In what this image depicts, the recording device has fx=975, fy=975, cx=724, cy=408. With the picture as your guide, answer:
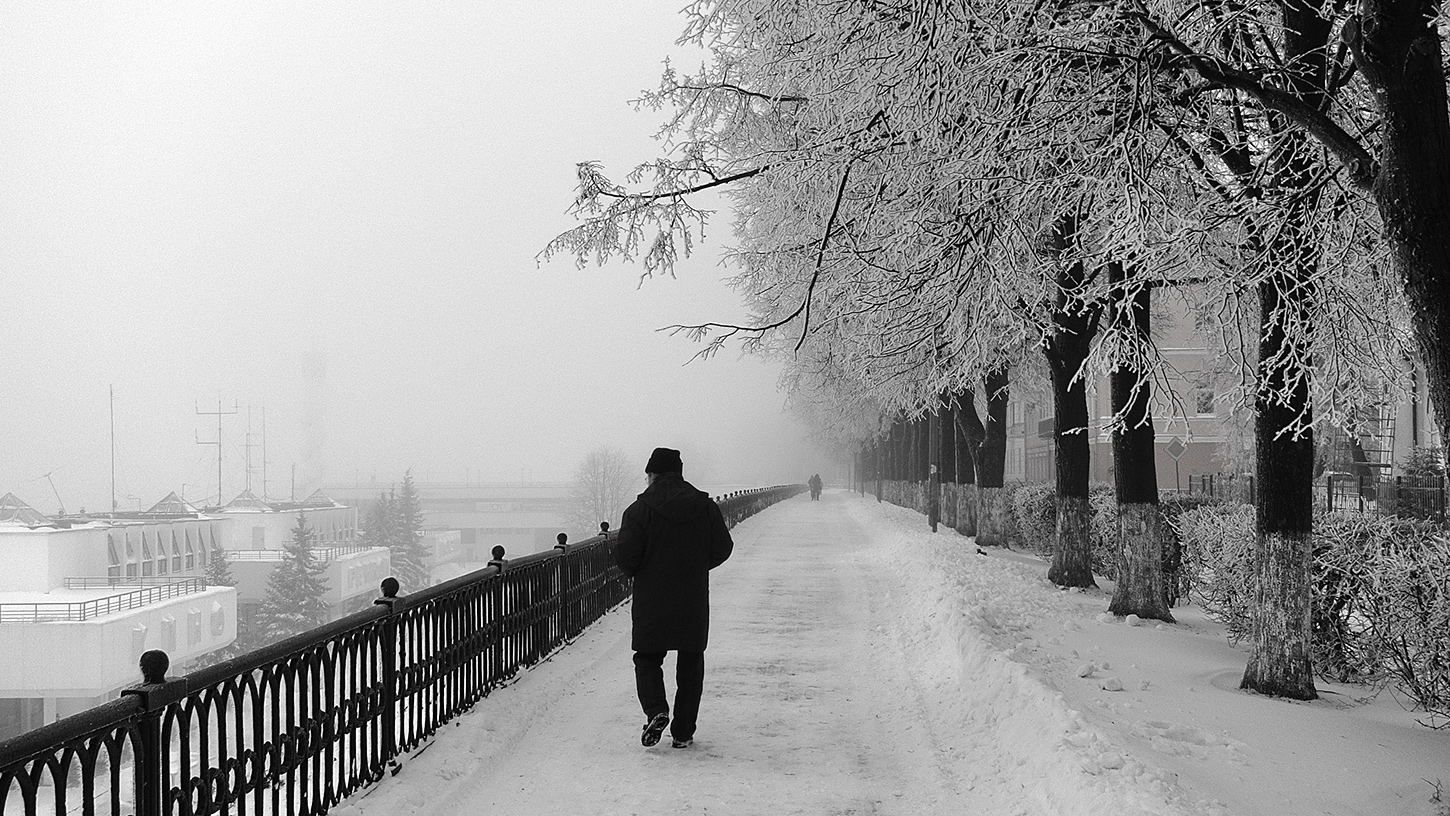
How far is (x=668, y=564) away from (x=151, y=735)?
11.2ft

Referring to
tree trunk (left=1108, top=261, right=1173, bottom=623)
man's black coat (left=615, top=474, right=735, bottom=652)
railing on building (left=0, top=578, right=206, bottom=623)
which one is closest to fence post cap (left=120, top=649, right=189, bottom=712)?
man's black coat (left=615, top=474, right=735, bottom=652)

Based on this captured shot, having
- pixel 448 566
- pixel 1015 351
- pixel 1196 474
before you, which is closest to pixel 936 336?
pixel 1015 351

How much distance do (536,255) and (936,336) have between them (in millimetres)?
5005

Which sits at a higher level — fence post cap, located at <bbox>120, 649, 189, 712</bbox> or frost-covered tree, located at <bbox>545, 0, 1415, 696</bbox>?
frost-covered tree, located at <bbox>545, 0, 1415, 696</bbox>

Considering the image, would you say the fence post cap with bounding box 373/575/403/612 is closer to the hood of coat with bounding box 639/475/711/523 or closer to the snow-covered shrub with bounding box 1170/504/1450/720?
the hood of coat with bounding box 639/475/711/523

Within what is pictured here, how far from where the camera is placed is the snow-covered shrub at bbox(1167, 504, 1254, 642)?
9.12m

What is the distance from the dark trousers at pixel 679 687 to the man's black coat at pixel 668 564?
0.08m

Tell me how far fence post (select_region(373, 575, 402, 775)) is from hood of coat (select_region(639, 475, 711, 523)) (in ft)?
5.66

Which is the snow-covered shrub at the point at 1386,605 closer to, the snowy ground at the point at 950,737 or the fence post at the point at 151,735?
the snowy ground at the point at 950,737

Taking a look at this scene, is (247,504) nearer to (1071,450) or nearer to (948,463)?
(948,463)

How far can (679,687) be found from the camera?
6.68 m

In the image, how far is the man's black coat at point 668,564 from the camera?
648 centimetres

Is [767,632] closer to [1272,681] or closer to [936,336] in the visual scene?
[936,336]

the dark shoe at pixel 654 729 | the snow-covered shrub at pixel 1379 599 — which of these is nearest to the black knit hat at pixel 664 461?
the dark shoe at pixel 654 729
